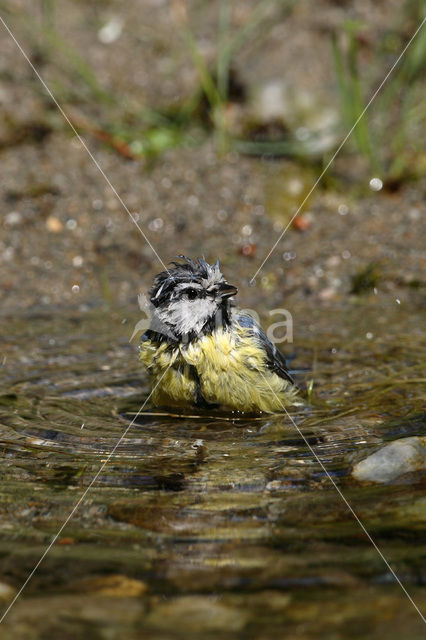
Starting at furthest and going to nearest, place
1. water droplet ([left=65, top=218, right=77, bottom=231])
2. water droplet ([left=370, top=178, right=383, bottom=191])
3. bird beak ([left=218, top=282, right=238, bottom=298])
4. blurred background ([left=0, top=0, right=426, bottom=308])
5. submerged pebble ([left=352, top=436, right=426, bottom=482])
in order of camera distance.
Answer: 1. water droplet ([left=370, top=178, right=383, bottom=191])
2. water droplet ([left=65, top=218, right=77, bottom=231])
3. blurred background ([left=0, top=0, right=426, bottom=308])
4. bird beak ([left=218, top=282, right=238, bottom=298])
5. submerged pebble ([left=352, top=436, right=426, bottom=482])

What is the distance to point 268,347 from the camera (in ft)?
15.3

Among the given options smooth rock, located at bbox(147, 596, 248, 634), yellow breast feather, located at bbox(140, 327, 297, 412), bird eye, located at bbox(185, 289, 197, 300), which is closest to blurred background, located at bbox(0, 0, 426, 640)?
smooth rock, located at bbox(147, 596, 248, 634)

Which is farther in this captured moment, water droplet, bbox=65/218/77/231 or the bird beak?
water droplet, bbox=65/218/77/231

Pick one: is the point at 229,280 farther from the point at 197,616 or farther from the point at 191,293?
the point at 197,616

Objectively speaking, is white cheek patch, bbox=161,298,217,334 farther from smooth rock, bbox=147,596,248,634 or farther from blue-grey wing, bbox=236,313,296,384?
smooth rock, bbox=147,596,248,634

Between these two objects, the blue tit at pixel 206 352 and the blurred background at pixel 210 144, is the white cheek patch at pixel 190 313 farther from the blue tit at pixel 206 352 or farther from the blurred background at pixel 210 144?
the blurred background at pixel 210 144

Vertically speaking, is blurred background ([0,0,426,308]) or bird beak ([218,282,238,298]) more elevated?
blurred background ([0,0,426,308])

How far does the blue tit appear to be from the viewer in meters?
4.32

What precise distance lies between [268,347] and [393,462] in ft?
4.89

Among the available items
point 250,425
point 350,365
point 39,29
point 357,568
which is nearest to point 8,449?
point 250,425

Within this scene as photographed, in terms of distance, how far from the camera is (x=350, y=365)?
5035 millimetres

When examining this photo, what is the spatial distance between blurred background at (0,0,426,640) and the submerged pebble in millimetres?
24

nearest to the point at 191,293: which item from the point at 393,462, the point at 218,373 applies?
the point at 218,373

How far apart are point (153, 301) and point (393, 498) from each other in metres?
2.16
